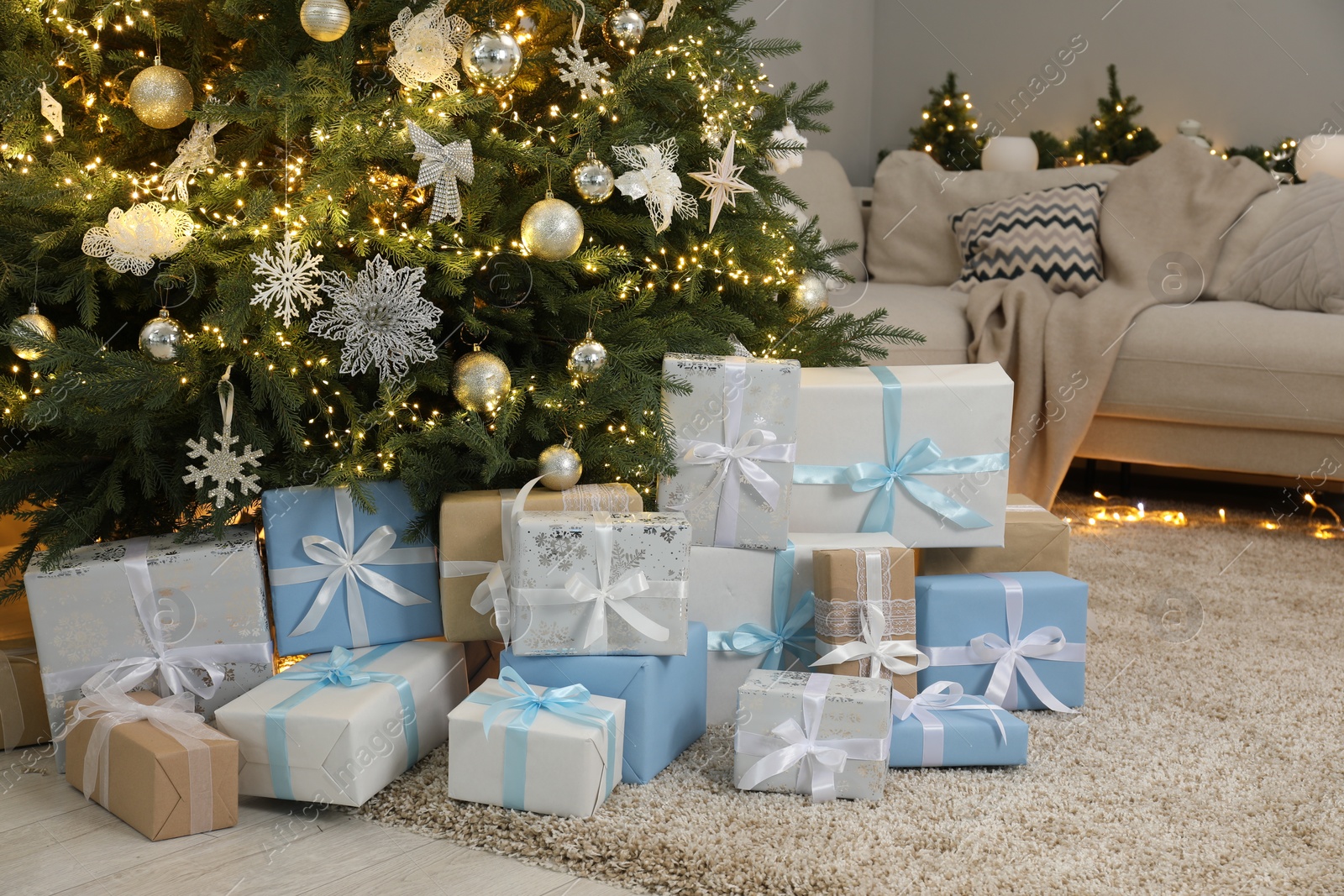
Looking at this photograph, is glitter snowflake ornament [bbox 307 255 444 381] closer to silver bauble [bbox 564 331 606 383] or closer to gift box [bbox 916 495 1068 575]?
silver bauble [bbox 564 331 606 383]

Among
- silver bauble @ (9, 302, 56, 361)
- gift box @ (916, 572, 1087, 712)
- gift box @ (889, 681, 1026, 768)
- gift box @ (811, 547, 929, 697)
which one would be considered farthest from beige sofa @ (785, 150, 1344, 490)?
silver bauble @ (9, 302, 56, 361)

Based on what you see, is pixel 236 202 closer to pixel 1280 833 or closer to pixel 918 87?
pixel 1280 833

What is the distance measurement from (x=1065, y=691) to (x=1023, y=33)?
11.1 ft

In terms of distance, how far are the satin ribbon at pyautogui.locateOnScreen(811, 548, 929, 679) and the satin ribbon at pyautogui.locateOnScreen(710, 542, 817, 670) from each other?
90 millimetres

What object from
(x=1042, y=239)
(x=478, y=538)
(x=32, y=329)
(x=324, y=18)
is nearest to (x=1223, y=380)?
(x=1042, y=239)

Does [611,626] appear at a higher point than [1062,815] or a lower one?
higher

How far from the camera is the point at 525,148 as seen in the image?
56.2 inches

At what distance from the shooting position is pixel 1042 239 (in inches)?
115

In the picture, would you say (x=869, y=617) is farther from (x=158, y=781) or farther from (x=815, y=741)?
→ (x=158, y=781)

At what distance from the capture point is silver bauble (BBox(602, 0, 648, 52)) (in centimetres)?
154

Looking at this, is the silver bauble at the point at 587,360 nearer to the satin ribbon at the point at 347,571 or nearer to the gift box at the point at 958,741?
the satin ribbon at the point at 347,571

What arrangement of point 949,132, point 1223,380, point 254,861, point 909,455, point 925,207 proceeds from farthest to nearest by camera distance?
point 949,132
point 925,207
point 1223,380
point 909,455
point 254,861

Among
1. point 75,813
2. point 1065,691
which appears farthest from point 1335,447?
point 75,813

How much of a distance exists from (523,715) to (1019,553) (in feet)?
2.76
